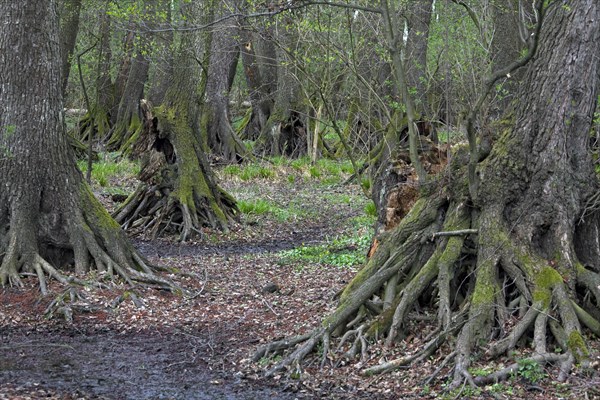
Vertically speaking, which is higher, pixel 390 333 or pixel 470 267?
pixel 470 267

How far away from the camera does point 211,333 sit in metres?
8.48

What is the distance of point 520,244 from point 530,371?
1.44m

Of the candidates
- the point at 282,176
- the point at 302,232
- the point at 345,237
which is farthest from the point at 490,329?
the point at 282,176

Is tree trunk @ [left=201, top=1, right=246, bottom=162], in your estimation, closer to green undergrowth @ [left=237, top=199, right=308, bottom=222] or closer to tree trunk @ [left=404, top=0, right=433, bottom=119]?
green undergrowth @ [left=237, top=199, right=308, bottom=222]

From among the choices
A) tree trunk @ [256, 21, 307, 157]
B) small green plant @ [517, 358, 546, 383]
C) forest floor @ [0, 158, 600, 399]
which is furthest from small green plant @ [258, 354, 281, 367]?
tree trunk @ [256, 21, 307, 157]

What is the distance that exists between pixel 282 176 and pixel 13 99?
35.5 feet

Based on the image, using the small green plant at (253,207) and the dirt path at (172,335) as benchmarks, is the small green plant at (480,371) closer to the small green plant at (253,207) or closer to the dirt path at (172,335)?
the dirt path at (172,335)

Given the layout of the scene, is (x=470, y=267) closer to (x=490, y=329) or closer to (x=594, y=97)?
(x=490, y=329)

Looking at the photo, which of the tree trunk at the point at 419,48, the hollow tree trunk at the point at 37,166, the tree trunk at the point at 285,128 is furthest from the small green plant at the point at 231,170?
the hollow tree trunk at the point at 37,166

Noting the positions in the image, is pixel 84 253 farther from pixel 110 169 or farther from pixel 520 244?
pixel 110 169

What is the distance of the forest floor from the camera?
21.6 feet

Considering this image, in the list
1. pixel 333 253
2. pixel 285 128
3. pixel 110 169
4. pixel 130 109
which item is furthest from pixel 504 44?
pixel 130 109

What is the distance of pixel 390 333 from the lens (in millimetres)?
7262

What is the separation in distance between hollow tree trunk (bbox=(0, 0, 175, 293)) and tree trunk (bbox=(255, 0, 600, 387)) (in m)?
3.44
